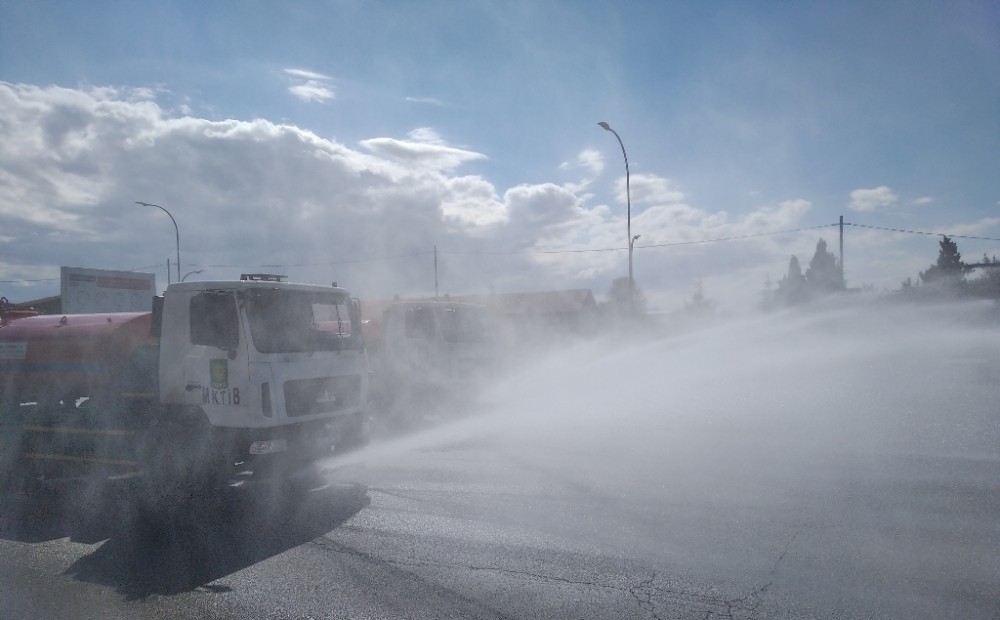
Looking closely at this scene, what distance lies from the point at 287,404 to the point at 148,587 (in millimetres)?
2719

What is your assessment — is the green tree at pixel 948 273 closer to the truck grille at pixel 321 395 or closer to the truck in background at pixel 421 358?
the truck in background at pixel 421 358

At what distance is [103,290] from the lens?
2056cm

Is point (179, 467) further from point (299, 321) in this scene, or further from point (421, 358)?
point (421, 358)

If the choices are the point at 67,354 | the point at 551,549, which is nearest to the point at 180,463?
the point at 67,354

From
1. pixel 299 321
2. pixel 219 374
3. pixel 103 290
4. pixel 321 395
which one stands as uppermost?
pixel 103 290

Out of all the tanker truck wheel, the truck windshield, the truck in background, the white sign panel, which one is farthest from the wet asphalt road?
the white sign panel

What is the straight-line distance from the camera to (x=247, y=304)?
851cm

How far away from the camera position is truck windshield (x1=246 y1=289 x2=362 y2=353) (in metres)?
8.53

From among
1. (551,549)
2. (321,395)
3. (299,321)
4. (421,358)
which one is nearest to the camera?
(551,549)

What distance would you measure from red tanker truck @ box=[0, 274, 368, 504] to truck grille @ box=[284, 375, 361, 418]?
1cm

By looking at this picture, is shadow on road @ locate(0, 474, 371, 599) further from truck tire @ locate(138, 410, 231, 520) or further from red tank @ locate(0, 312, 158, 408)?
red tank @ locate(0, 312, 158, 408)

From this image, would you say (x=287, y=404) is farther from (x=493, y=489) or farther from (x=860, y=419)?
(x=860, y=419)

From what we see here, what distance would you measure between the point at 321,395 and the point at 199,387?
56.8 inches

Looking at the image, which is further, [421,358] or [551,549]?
[421,358]
